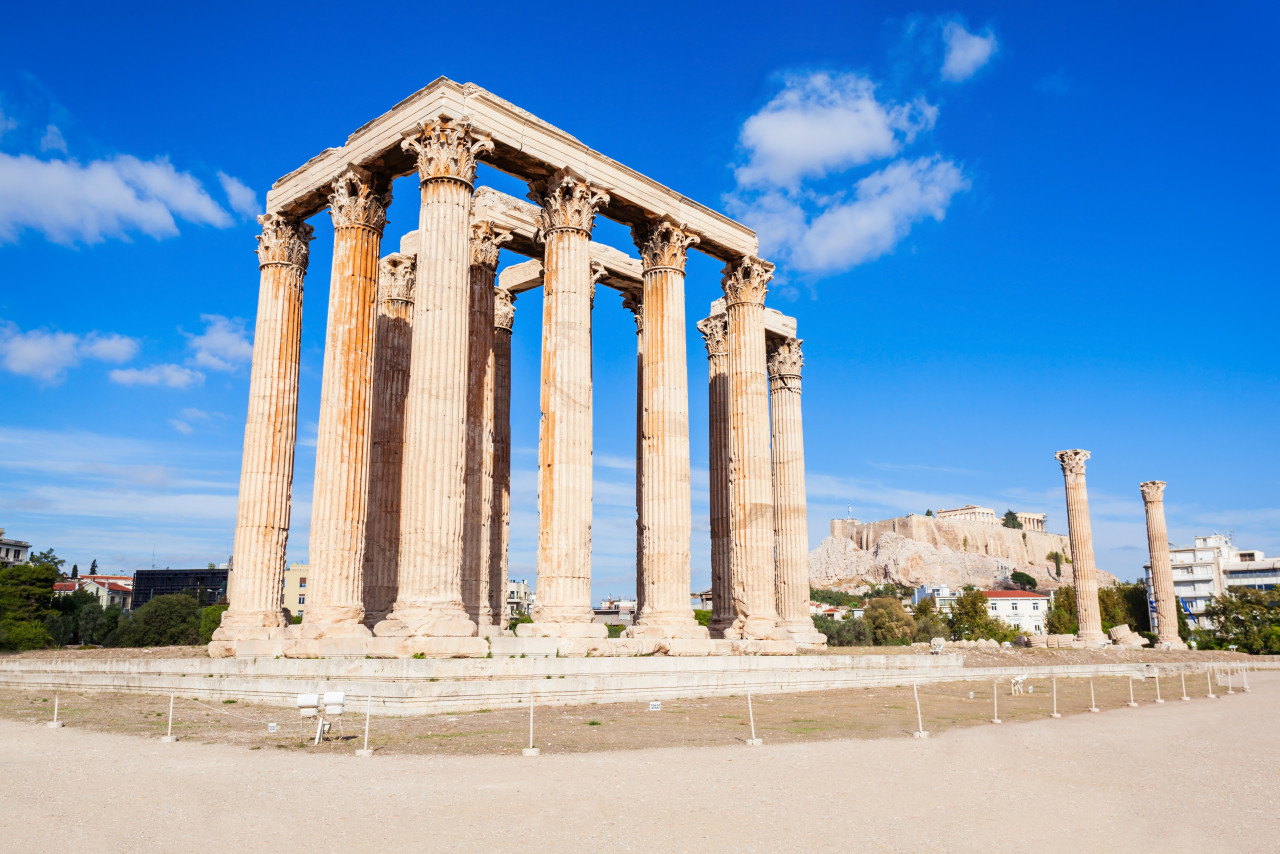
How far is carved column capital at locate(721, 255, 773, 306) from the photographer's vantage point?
32.5m

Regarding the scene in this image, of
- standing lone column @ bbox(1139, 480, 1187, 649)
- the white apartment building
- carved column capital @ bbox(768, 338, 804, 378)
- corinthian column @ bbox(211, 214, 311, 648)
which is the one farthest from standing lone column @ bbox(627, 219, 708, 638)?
the white apartment building

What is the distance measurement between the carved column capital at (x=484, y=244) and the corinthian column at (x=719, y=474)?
11.0 metres

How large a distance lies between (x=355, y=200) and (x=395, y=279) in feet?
18.7

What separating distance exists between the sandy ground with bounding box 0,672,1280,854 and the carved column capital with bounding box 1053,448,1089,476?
5211cm

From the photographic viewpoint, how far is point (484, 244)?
99.1ft

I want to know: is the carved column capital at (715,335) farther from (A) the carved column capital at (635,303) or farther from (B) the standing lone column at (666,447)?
(B) the standing lone column at (666,447)

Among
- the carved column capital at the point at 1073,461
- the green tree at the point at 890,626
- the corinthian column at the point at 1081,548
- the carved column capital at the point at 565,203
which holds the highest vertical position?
the carved column capital at the point at 565,203

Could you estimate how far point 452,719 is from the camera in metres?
15.5

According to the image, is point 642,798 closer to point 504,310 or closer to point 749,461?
point 749,461

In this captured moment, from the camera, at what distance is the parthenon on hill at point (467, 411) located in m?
21.7

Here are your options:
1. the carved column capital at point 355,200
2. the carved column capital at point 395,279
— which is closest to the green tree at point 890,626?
the carved column capital at point 395,279

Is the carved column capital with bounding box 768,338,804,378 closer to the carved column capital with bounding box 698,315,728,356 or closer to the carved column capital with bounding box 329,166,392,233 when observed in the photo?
the carved column capital with bounding box 698,315,728,356

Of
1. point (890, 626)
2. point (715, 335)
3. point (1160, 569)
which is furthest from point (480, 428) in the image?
point (890, 626)

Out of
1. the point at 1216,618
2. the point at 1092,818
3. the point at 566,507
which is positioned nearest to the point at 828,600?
the point at 1216,618
